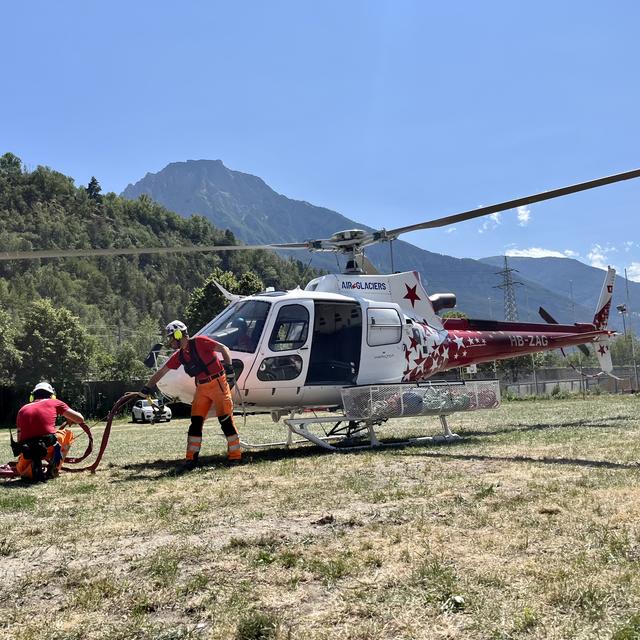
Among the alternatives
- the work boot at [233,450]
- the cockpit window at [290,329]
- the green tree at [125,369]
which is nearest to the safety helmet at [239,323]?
the cockpit window at [290,329]

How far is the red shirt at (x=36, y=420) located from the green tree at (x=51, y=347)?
41526 mm

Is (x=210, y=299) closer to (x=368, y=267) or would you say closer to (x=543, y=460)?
(x=368, y=267)

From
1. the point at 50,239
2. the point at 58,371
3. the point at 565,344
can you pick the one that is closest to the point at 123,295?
the point at 50,239

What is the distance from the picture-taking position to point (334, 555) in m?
3.93

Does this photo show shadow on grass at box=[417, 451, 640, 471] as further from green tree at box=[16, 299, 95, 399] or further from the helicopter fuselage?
green tree at box=[16, 299, 95, 399]

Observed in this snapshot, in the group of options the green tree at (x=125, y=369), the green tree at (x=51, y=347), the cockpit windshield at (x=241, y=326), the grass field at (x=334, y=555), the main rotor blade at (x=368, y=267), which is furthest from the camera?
the green tree at (x=51, y=347)

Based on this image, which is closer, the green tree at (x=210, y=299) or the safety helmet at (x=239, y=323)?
the safety helmet at (x=239, y=323)

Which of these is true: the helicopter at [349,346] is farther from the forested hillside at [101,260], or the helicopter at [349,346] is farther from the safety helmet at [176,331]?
the forested hillside at [101,260]

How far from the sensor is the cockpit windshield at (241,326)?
9797 millimetres

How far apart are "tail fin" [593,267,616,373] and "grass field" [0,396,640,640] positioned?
10420 mm

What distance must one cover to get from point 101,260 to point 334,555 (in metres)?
134

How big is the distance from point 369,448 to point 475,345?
161 inches

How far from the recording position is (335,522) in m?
4.83

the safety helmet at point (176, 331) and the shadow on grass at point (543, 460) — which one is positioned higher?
the safety helmet at point (176, 331)
